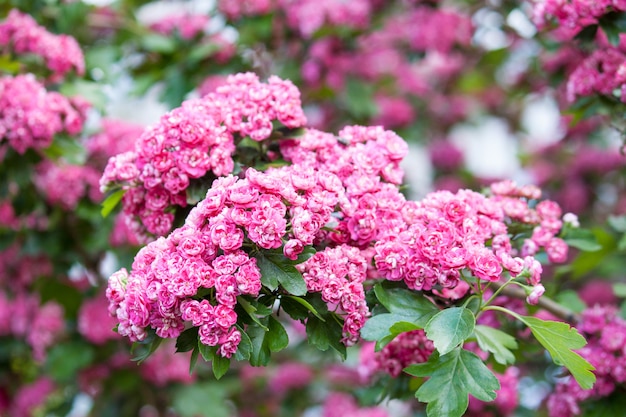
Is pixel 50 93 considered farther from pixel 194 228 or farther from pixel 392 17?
pixel 392 17

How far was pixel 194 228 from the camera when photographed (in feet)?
5.12

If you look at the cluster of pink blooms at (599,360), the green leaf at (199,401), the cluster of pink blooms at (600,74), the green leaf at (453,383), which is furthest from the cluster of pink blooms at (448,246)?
the green leaf at (199,401)

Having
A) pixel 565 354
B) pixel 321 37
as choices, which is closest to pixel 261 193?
pixel 565 354

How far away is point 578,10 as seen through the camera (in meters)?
2.16

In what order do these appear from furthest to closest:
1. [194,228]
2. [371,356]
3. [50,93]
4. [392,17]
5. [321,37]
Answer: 1. [392,17]
2. [321,37]
3. [50,93]
4. [371,356]
5. [194,228]

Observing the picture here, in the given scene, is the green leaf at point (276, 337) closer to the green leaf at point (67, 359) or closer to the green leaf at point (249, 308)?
the green leaf at point (249, 308)

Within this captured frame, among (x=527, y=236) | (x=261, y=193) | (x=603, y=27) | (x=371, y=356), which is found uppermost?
(x=603, y=27)

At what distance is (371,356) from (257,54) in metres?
1.76

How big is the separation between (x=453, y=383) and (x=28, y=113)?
5.34 ft

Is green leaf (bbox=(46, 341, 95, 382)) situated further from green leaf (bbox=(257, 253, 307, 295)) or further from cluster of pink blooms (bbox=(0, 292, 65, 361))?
green leaf (bbox=(257, 253, 307, 295))

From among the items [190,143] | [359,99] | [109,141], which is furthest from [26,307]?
[190,143]

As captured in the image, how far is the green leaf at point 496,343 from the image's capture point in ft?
5.72

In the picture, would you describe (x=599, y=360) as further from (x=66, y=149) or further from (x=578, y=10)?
(x=66, y=149)

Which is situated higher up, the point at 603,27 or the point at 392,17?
the point at 603,27
